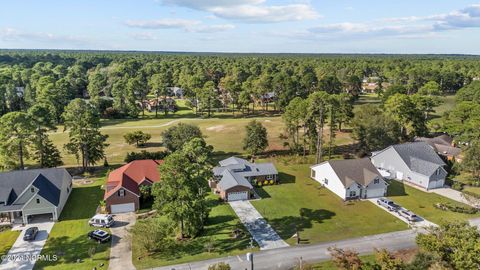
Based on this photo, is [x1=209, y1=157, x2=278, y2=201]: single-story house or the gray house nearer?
[x1=209, y1=157, x2=278, y2=201]: single-story house

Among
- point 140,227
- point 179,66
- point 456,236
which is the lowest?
point 140,227

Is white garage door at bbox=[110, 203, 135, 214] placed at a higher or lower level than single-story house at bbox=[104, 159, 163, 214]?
lower

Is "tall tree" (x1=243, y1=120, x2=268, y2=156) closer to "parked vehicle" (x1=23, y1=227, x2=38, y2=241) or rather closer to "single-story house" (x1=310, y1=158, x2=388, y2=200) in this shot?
"single-story house" (x1=310, y1=158, x2=388, y2=200)

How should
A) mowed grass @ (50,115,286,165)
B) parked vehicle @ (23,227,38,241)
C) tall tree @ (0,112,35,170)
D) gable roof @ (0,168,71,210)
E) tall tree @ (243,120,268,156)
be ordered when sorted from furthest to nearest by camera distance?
mowed grass @ (50,115,286,165) < tall tree @ (243,120,268,156) < tall tree @ (0,112,35,170) < gable roof @ (0,168,71,210) < parked vehicle @ (23,227,38,241)

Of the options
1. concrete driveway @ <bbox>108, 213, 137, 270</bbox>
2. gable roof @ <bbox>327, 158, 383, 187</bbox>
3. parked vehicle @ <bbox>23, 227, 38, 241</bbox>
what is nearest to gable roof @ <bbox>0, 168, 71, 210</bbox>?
parked vehicle @ <bbox>23, 227, 38, 241</bbox>

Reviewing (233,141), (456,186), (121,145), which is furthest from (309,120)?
(121,145)

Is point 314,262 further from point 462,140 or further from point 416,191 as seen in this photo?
point 462,140

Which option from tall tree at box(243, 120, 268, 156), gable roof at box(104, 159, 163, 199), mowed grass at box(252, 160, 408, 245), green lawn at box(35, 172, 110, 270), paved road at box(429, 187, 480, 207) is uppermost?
tall tree at box(243, 120, 268, 156)
